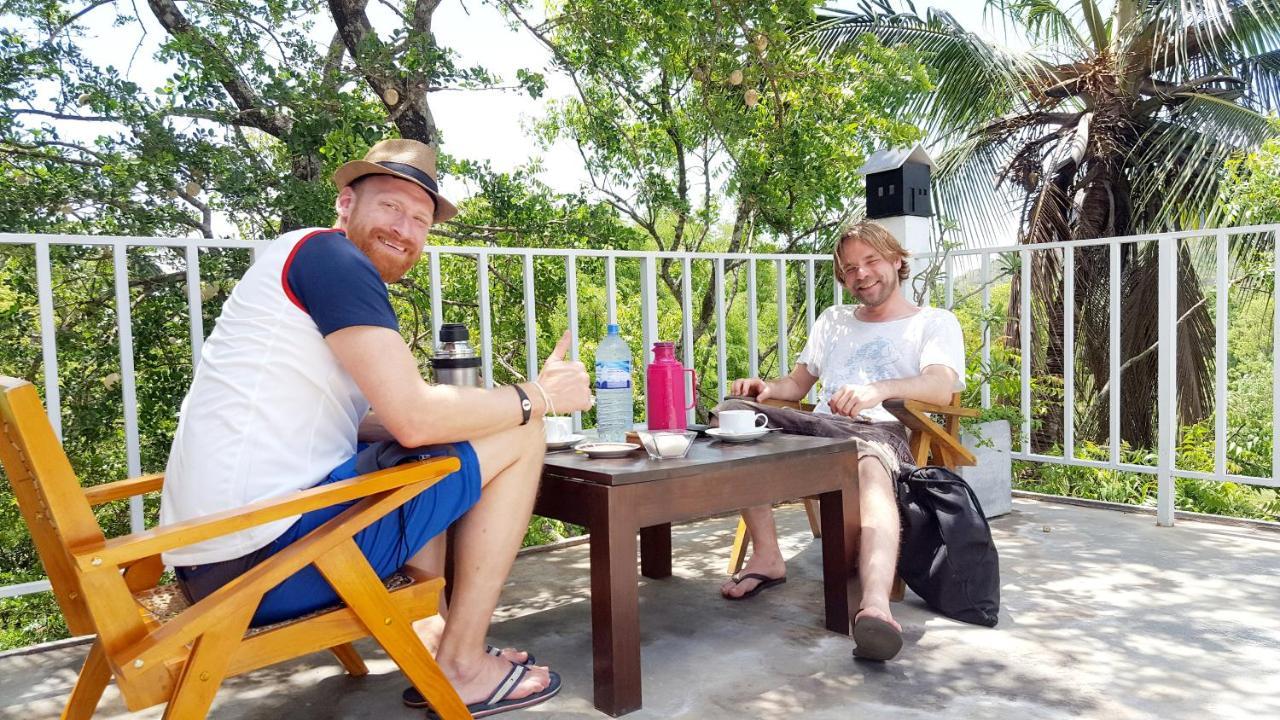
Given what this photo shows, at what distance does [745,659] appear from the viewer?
A: 84.6 inches

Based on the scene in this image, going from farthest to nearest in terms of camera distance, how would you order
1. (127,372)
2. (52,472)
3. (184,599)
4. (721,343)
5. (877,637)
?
(721,343) < (127,372) < (877,637) < (184,599) < (52,472)

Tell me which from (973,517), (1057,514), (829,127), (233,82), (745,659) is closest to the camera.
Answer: (745,659)

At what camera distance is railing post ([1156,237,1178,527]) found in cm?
343

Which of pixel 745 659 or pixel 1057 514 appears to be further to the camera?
pixel 1057 514

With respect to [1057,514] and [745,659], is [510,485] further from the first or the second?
[1057,514]

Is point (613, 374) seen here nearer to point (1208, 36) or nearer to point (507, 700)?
point (507, 700)

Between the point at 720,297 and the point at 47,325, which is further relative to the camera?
the point at 720,297

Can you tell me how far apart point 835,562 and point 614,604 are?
0.73m

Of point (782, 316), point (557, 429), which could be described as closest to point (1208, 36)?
point (782, 316)

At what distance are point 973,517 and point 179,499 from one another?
1.91m

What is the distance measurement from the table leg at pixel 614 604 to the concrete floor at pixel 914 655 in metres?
0.06

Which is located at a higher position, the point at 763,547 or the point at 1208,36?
the point at 1208,36

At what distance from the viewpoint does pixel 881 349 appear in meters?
2.90

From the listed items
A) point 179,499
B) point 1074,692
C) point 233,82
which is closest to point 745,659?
point 1074,692
